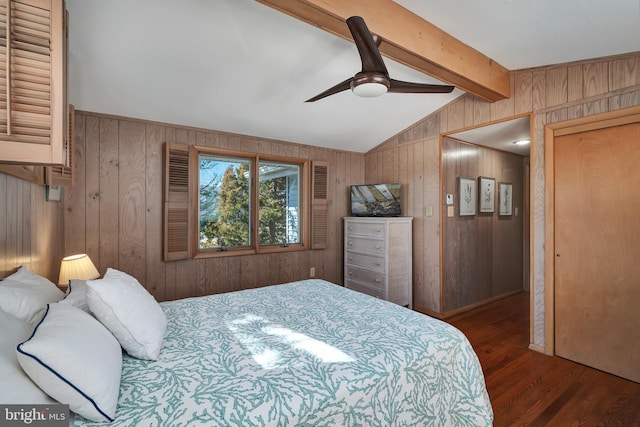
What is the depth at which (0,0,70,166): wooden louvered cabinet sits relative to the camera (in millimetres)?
946

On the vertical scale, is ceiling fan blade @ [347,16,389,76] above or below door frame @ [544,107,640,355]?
above

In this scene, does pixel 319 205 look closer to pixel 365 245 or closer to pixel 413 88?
pixel 365 245

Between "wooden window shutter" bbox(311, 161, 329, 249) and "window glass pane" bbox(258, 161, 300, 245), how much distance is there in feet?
0.67

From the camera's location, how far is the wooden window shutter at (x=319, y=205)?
3.93m

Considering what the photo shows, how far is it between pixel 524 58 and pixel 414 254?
230cm

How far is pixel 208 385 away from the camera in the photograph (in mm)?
1082

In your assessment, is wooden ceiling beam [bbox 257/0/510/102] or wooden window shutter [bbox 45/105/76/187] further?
wooden window shutter [bbox 45/105/76/187]

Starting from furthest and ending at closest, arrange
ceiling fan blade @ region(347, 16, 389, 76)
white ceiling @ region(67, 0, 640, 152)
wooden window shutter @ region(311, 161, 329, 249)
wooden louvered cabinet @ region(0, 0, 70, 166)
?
wooden window shutter @ region(311, 161, 329, 249) → white ceiling @ region(67, 0, 640, 152) → ceiling fan blade @ region(347, 16, 389, 76) → wooden louvered cabinet @ region(0, 0, 70, 166)

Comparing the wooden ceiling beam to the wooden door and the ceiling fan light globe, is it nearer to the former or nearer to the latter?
the ceiling fan light globe

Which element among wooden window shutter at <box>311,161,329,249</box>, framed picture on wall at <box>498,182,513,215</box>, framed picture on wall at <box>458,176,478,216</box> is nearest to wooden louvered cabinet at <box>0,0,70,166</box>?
wooden window shutter at <box>311,161,329,249</box>

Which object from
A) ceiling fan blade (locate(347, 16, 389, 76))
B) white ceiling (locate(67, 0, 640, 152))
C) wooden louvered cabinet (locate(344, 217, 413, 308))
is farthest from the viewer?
wooden louvered cabinet (locate(344, 217, 413, 308))

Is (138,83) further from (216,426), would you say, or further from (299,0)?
(216,426)

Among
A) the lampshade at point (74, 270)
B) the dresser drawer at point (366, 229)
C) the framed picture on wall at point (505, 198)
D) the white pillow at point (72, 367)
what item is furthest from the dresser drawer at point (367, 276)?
the white pillow at point (72, 367)

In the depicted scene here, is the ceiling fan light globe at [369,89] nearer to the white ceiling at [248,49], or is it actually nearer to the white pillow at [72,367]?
the white ceiling at [248,49]
